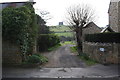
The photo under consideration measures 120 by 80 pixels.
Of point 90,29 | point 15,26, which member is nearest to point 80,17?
point 90,29

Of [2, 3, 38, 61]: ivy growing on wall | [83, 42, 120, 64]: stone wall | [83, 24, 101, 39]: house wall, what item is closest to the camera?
[2, 3, 38, 61]: ivy growing on wall

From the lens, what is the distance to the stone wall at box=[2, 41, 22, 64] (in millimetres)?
9625

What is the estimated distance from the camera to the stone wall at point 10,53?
9.62 m

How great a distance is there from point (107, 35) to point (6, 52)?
8.44m

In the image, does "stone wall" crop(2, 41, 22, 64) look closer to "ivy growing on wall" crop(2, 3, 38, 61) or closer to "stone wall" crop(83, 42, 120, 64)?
"ivy growing on wall" crop(2, 3, 38, 61)

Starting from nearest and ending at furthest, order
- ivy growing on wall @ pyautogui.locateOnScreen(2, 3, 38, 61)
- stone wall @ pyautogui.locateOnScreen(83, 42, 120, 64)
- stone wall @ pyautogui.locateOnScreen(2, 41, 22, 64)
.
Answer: ivy growing on wall @ pyautogui.locateOnScreen(2, 3, 38, 61)
stone wall @ pyautogui.locateOnScreen(2, 41, 22, 64)
stone wall @ pyautogui.locateOnScreen(83, 42, 120, 64)

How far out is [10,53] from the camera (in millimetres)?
9656

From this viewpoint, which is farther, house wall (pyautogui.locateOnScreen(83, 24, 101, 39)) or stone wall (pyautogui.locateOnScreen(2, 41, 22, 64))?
house wall (pyautogui.locateOnScreen(83, 24, 101, 39))

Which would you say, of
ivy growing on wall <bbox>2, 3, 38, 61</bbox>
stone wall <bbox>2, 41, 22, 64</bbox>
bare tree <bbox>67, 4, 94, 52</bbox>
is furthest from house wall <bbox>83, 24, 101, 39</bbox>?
stone wall <bbox>2, 41, 22, 64</bbox>

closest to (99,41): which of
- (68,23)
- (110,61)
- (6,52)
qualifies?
(110,61)

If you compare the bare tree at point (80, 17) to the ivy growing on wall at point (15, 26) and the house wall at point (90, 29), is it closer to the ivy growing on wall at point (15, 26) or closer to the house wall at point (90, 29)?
the house wall at point (90, 29)

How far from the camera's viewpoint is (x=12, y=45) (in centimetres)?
969

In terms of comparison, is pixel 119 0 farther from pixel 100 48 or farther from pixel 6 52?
pixel 6 52

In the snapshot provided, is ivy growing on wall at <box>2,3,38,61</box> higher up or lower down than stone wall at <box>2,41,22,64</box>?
higher up
